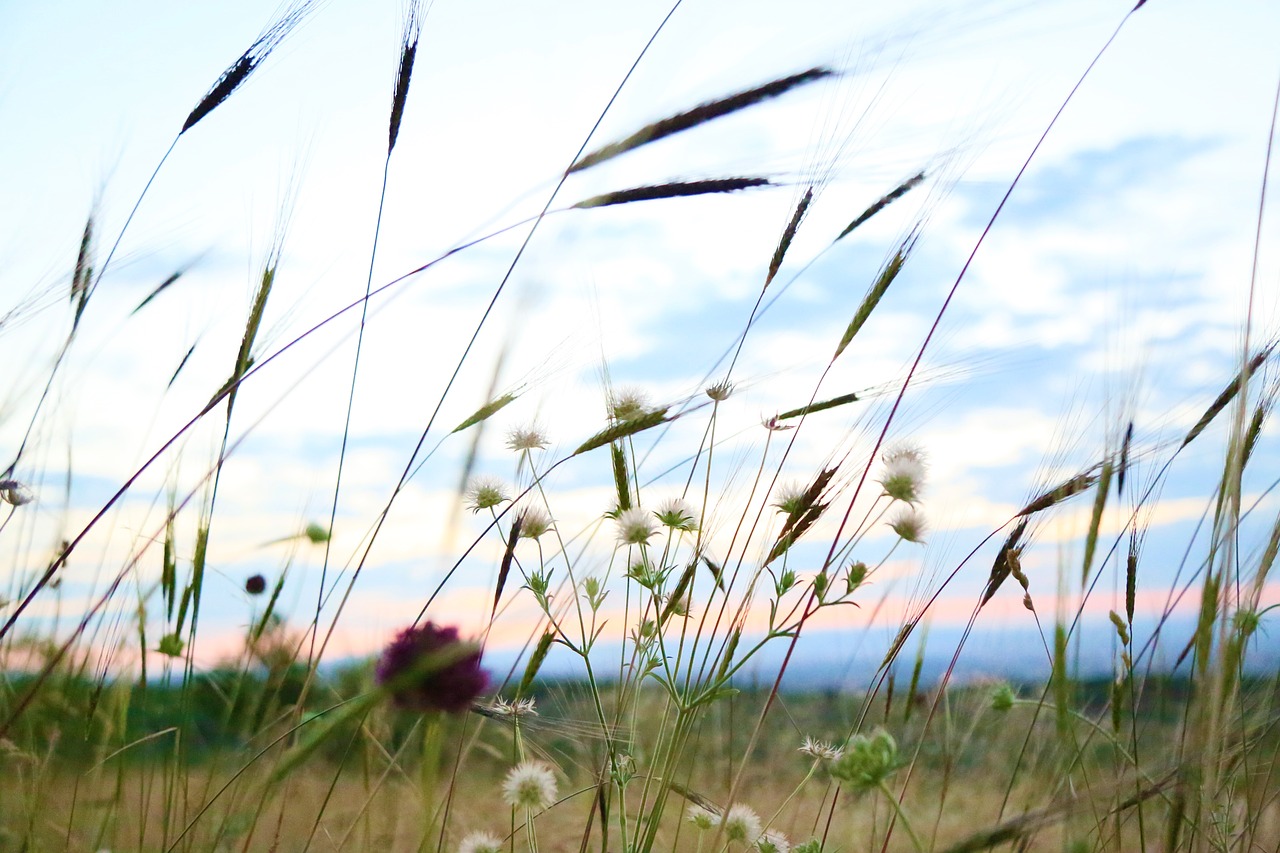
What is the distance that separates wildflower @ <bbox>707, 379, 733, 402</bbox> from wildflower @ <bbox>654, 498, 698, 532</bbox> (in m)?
0.18

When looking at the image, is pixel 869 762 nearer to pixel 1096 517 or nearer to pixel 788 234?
pixel 1096 517

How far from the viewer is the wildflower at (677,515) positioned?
1.52 m

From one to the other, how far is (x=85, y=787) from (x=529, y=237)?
1325mm

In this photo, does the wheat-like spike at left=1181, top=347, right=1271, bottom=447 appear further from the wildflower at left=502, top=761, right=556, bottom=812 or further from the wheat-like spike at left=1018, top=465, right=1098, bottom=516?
the wildflower at left=502, top=761, right=556, bottom=812

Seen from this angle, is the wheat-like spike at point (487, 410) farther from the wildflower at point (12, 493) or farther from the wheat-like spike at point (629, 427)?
the wildflower at point (12, 493)

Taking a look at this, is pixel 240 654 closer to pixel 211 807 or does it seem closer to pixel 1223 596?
pixel 211 807

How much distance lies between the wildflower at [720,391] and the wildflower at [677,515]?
0.59ft

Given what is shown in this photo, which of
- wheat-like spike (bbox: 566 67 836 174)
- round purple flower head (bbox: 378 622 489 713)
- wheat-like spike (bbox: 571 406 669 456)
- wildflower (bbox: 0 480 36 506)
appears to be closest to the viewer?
round purple flower head (bbox: 378 622 489 713)

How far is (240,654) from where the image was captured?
1812mm

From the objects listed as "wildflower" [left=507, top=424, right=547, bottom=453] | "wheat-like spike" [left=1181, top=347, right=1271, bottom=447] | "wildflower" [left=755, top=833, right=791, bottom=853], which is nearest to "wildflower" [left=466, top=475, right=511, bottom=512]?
"wildflower" [left=507, top=424, right=547, bottom=453]

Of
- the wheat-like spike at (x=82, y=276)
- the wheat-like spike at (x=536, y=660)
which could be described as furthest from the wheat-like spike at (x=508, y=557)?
the wheat-like spike at (x=82, y=276)

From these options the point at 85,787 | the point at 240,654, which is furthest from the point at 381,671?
the point at 85,787

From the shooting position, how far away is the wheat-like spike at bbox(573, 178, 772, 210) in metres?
1.30

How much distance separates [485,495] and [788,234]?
674 millimetres
